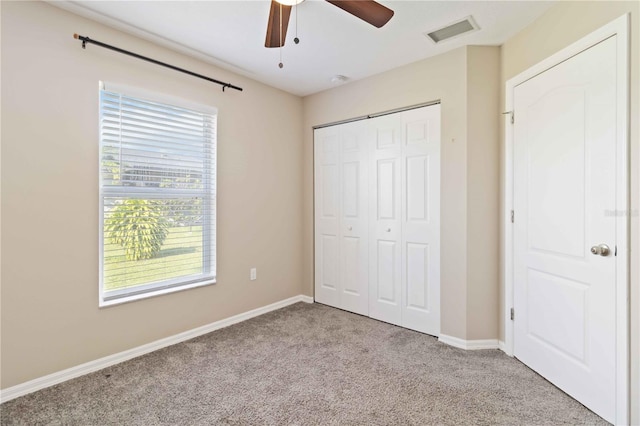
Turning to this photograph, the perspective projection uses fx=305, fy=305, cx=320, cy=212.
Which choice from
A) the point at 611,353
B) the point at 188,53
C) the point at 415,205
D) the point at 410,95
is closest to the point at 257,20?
the point at 188,53

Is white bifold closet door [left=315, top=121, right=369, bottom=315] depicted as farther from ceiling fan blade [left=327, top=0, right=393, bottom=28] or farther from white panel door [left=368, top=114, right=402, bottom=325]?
ceiling fan blade [left=327, top=0, right=393, bottom=28]

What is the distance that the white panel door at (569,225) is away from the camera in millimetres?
1718

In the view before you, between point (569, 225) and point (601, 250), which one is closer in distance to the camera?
point (601, 250)

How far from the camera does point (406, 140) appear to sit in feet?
9.78

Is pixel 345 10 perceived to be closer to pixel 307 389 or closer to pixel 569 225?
pixel 569 225

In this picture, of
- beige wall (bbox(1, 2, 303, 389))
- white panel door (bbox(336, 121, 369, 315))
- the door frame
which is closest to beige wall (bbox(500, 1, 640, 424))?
the door frame

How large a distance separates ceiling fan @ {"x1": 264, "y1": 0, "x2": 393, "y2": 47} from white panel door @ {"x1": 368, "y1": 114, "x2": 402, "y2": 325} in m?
1.42

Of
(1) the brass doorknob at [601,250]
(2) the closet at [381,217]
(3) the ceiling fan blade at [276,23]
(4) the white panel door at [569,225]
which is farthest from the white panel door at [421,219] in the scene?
(3) the ceiling fan blade at [276,23]

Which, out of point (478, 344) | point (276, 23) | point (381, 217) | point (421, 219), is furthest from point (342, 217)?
point (276, 23)

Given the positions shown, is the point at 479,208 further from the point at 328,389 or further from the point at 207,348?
the point at 207,348

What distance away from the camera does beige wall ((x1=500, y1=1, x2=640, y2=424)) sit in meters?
1.56

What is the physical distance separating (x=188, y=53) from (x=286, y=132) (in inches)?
52.1

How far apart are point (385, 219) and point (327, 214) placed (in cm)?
79

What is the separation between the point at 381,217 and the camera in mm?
3205
